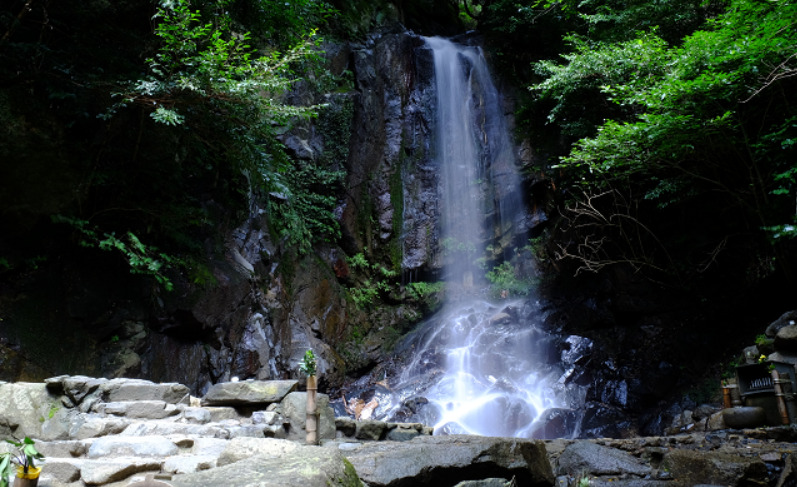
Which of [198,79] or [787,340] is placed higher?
[198,79]

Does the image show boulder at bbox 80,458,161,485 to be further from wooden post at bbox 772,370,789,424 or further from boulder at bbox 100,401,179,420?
wooden post at bbox 772,370,789,424

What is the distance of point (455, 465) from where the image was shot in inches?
138

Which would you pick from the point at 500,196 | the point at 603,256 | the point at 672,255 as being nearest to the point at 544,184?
the point at 500,196

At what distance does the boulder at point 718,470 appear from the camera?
13.4ft

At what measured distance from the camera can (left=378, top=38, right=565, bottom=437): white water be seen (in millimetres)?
9898

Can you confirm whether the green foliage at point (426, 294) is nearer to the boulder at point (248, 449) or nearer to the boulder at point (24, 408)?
the boulder at point (24, 408)

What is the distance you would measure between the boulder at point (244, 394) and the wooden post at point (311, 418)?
16.8 inches

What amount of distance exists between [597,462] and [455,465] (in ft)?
7.35

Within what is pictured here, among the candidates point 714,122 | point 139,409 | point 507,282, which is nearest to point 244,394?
point 139,409

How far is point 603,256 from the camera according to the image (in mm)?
12336

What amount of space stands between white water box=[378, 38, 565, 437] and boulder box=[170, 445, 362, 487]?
7.49 meters

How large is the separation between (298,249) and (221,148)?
460 centimetres

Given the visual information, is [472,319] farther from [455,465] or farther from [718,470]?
[455,465]

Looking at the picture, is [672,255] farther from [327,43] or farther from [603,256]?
[327,43]
